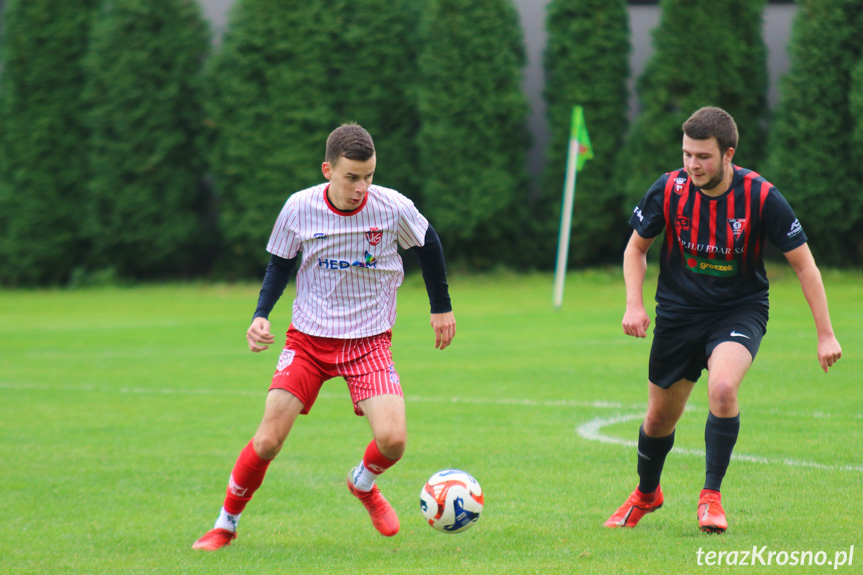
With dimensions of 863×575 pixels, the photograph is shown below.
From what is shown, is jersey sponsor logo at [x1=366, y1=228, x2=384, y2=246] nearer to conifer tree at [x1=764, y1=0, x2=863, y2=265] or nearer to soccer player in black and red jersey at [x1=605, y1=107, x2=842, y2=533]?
soccer player in black and red jersey at [x1=605, y1=107, x2=842, y2=533]

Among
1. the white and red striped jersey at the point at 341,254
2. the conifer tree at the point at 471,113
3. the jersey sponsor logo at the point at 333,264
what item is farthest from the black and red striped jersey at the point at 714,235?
the conifer tree at the point at 471,113

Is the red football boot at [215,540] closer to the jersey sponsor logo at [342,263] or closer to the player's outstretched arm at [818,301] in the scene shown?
the jersey sponsor logo at [342,263]

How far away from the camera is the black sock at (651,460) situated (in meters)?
5.02

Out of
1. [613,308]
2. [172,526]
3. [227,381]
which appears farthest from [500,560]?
[613,308]

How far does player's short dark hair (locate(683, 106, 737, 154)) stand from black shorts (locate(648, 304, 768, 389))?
808 millimetres

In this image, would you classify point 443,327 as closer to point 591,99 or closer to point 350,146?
point 350,146

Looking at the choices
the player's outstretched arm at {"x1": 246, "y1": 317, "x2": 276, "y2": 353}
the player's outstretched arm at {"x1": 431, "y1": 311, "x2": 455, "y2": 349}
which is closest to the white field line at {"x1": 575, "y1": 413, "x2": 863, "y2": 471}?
the player's outstretched arm at {"x1": 431, "y1": 311, "x2": 455, "y2": 349}

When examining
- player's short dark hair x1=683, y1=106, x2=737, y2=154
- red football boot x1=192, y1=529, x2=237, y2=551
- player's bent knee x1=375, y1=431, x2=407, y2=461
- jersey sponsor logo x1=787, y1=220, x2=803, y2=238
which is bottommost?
red football boot x1=192, y1=529, x2=237, y2=551

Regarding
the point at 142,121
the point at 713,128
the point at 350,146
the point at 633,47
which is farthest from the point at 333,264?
the point at 142,121

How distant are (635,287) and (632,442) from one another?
8.31 ft

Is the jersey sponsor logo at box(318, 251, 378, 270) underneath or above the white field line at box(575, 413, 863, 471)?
above

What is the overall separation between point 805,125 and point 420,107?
8.04 m

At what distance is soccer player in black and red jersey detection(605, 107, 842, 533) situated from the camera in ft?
15.2

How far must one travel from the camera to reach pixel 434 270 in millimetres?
5168
